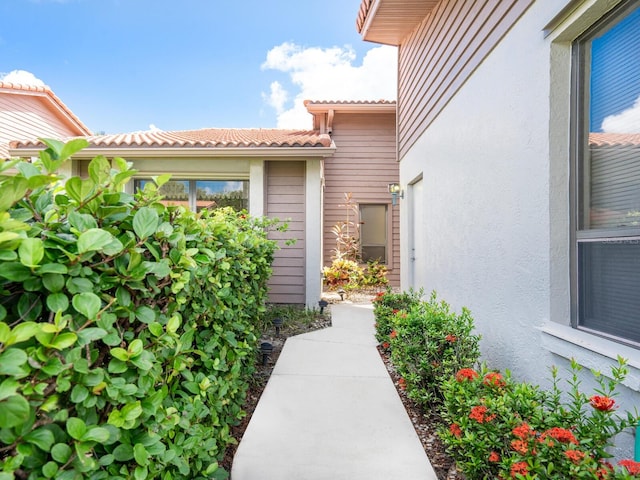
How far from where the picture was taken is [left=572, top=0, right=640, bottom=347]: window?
76.0 inches

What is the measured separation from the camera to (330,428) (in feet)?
8.64

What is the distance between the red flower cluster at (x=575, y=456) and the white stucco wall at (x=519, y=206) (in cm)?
57

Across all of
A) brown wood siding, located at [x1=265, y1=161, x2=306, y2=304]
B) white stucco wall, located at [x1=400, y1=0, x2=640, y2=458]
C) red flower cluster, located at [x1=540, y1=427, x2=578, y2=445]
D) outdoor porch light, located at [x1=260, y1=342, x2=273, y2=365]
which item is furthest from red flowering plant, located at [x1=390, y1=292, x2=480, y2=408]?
brown wood siding, located at [x1=265, y1=161, x2=306, y2=304]

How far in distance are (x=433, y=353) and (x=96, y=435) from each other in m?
2.59

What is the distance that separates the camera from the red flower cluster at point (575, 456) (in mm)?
1384

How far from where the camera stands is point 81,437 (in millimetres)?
895

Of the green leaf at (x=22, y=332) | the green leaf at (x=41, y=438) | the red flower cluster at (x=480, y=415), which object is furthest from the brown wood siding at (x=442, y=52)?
the green leaf at (x=41, y=438)

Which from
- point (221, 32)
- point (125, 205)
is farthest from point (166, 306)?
point (221, 32)

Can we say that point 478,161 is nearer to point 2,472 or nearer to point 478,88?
point 478,88

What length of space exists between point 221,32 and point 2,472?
61.6 feet

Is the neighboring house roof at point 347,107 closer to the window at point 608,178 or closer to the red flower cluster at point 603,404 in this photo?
the window at point 608,178

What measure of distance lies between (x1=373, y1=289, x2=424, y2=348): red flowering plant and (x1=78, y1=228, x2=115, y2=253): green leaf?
3778 mm

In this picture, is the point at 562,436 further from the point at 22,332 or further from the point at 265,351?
the point at 265,351

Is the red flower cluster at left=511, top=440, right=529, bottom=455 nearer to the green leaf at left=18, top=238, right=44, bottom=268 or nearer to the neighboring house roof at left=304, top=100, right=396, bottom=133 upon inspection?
the green leaf at left=18, top=238, right=44, bottom=268
